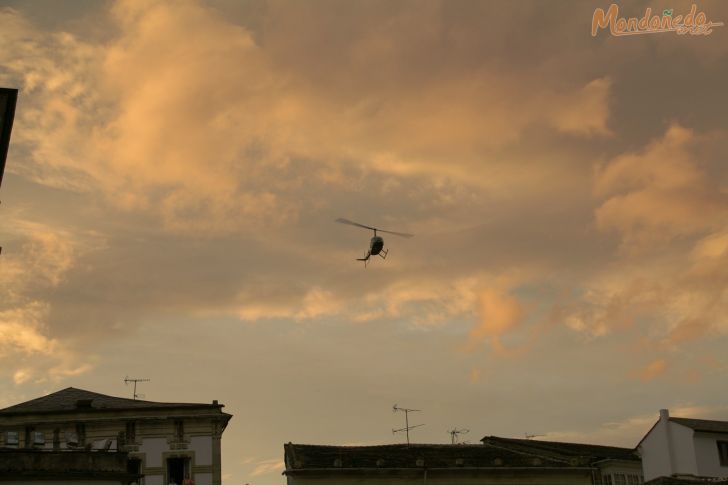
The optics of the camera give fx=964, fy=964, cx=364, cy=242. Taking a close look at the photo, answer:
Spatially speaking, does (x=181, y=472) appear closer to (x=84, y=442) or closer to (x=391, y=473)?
(x=84, y=442)

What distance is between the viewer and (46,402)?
62.1 metres

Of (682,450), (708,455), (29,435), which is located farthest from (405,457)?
(29,435)

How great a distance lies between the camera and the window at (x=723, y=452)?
65375mm

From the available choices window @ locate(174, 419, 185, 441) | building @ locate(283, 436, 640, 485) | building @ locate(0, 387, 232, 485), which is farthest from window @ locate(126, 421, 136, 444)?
building @ locate(283, 436, 640, 485)

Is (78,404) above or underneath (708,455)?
above

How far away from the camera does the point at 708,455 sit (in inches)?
2562

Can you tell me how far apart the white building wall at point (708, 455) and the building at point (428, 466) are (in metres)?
7.13

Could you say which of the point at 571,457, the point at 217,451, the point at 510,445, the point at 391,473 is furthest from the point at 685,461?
the point at 217,451

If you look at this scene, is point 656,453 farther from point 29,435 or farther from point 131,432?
point 29,435

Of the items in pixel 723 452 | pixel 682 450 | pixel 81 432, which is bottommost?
pixel 723 452

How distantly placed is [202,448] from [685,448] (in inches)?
1282

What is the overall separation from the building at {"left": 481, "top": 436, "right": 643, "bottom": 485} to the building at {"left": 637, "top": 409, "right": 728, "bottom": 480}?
3102 millimetres

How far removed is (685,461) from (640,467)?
8.79m

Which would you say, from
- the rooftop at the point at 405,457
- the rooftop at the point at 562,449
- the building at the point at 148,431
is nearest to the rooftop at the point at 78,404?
the building at the point at 148,431
